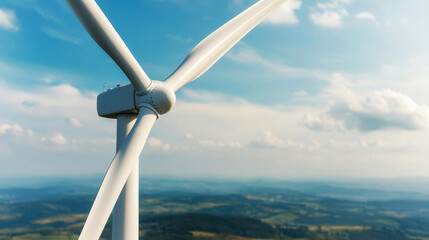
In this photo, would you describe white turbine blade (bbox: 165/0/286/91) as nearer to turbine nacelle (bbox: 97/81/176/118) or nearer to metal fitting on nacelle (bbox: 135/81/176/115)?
metal fitting on nacelle (bbox: 135/81/176/115)

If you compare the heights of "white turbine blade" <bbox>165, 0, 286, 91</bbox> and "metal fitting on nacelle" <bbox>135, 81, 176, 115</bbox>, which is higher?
"white turbine blade" <bbox>165, 0, 286, 91</bbox>

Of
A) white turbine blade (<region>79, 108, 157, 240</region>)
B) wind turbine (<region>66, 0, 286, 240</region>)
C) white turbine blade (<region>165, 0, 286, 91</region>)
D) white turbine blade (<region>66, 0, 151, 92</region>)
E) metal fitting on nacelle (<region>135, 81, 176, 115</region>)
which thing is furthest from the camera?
white turbine blade (<region>165, 0, 286, 91</region>)

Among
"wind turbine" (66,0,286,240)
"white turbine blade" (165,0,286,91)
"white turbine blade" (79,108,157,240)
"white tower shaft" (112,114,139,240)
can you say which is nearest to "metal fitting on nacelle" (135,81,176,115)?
"wind turbine" (66,0,286,240)

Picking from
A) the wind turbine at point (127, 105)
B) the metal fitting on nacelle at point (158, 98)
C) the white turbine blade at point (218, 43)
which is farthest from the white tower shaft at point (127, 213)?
the white turbine blade at point (218, 43)

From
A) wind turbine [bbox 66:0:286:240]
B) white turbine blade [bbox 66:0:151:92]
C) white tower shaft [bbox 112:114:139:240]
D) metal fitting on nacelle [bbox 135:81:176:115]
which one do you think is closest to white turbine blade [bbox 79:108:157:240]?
wind turbine [bbox 66:0:286:240]

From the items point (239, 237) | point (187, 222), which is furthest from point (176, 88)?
point (187, 222)

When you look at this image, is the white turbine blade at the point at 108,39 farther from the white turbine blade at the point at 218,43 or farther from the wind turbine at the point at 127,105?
the white turbine blade at the point at 218,43

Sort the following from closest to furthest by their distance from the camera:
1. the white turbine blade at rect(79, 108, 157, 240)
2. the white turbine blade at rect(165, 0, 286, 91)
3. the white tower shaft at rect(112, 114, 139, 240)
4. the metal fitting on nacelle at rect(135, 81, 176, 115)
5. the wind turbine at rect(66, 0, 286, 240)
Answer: the white turbine blade at rect(79, 108, 157, 240)
the wind turbine at rect(66, 0, 286, 240)
the metal fitting on nacelle at rect(135, 81, 176, 115)
the white tower shaft at rect(112, 114, 139, 240)
the white turbine blade at rect(165, 0, 286, 91)

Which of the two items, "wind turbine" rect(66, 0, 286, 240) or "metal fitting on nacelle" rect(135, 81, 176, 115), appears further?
"metal fitting on nacelle" rect(135, 81, 176, 115)
